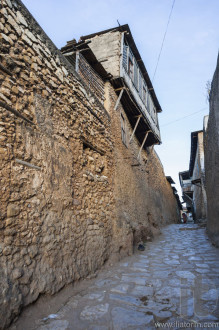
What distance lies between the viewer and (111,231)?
15.0 feet

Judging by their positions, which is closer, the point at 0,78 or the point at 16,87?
the point at 0,78

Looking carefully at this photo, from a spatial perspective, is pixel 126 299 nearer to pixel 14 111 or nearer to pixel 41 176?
A: pixel 41 176

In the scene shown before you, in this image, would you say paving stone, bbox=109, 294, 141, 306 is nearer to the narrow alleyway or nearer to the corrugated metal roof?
the narrow alleyway

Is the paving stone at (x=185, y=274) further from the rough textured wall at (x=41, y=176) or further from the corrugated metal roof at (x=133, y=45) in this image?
the corrugated metal roof at (x=133, y=45)

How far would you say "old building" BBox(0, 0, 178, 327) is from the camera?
229 centimetres

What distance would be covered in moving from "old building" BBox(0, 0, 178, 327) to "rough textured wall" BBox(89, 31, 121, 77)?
195cm

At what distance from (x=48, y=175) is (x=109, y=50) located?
21.6ft

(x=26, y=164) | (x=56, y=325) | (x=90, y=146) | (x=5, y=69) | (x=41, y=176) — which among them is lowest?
(x=56, y=325)

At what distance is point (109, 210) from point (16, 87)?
318 cm

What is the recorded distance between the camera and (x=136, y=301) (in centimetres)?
262

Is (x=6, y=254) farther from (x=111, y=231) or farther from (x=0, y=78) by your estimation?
(x=111, y=231)

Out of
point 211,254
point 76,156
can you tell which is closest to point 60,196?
point 76,156

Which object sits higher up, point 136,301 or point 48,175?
point 48,175

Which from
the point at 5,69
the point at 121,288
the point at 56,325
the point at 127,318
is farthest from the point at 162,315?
the point at 5,69
